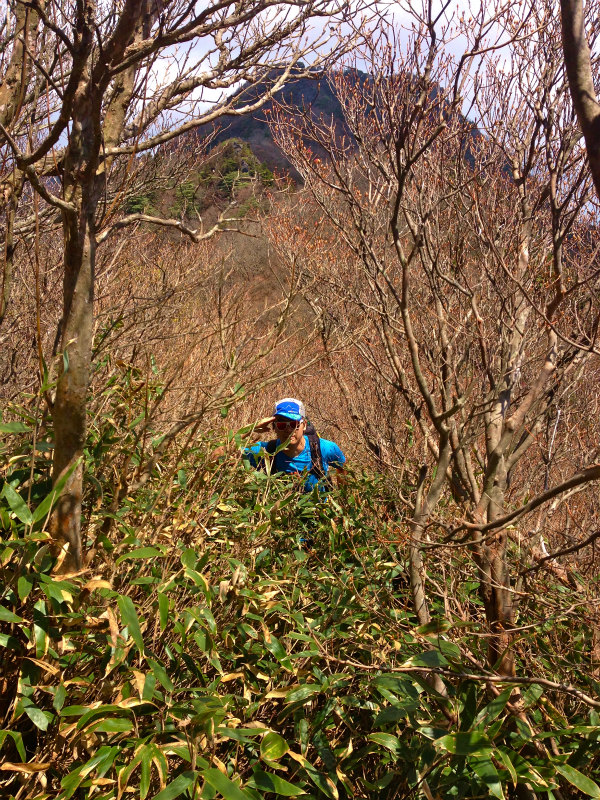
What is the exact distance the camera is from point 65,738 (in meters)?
1.78

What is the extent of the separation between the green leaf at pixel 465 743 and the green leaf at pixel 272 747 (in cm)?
43

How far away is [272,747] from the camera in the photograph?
1.81m

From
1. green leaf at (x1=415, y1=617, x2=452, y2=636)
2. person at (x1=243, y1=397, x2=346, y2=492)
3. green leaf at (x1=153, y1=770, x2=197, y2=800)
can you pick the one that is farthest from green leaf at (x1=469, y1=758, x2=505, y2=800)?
person at (x1=243, y1=397, x2=346, y2=492)

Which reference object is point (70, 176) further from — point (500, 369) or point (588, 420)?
point (588, 420)

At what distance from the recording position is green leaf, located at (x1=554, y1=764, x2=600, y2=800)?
5.84 feet

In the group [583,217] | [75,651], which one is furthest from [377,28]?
[75,651]

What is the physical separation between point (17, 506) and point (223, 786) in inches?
36.2

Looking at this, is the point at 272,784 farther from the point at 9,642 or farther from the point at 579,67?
the point at 579,67

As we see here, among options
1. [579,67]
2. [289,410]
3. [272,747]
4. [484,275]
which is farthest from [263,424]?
[579,67]

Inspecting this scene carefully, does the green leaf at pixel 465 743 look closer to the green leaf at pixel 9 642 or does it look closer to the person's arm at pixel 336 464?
the green leaf at pixel 9 642

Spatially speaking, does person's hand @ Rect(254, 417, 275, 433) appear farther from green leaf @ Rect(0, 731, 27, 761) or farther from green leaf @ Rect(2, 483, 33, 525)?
green leaf @ Rect(0, 731, 27, 761)

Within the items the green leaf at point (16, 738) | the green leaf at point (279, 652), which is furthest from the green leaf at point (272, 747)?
the green leaf at point (16, 738)

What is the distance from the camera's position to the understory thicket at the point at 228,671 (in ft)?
5.71

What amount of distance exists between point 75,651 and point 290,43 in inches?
121
